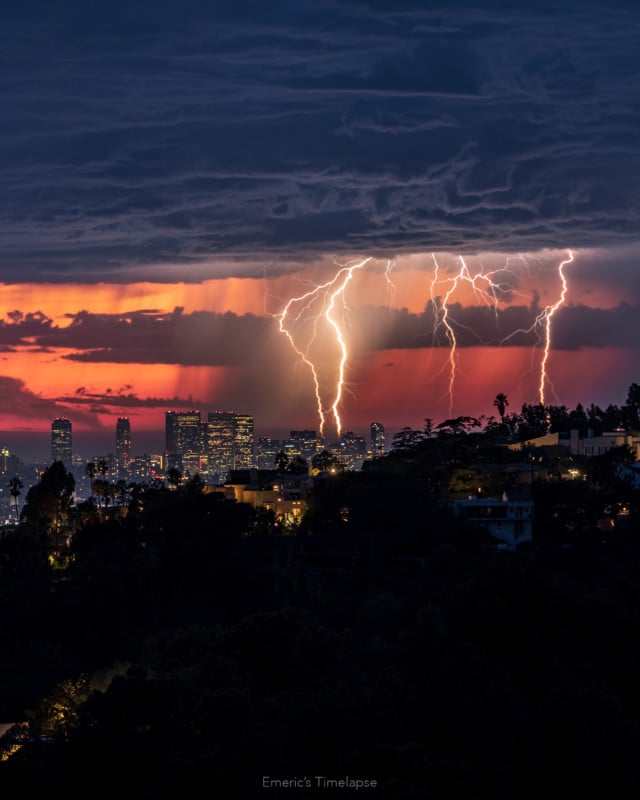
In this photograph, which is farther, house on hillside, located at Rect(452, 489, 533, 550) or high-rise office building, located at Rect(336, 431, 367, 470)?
high-rise office building, located at Rect(336, 431, 367, 470)

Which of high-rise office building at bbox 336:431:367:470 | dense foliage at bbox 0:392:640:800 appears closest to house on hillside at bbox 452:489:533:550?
dense foliage at bbox 0:392:640:800

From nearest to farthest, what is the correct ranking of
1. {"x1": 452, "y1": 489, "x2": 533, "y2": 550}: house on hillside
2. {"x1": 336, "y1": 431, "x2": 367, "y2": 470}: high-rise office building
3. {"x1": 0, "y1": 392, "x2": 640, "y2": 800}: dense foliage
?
{"x1": 0, "y1": 392, "x2": 640, "y2": 800}: dense foliage
{"x1": 452, "y1": 489, "x2": 533, "y2": 550}: house on hillside
{"x1": 336, "y1": 431, "x2": 367, "y2": 470}: high-rise office building

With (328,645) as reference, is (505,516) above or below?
above

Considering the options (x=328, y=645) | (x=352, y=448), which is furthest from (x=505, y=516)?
(x=352, y=448)

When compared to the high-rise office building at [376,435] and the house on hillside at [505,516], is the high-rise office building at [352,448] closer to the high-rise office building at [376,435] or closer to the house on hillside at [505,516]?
the high-rise office building at [376,435]

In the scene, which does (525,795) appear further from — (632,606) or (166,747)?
(632,606)

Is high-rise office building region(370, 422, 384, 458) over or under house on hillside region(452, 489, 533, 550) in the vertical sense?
over

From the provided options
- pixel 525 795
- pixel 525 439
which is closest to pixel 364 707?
pixel 525 795

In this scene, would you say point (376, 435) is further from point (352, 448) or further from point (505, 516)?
point (505, 516)

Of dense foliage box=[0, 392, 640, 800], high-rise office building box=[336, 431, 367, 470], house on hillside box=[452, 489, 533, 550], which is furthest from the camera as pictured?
high-rise office building box=[336, 431, 367, 470]

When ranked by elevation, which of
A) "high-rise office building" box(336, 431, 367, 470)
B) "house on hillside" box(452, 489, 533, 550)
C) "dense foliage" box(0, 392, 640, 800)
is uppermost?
"high-rise office building" box(336, 431, 367, 470)

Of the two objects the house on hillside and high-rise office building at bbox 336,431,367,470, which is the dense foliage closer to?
the house on hillside

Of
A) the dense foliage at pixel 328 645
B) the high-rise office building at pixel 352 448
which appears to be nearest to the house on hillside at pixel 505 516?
the dense foliage at pixel 328 645
